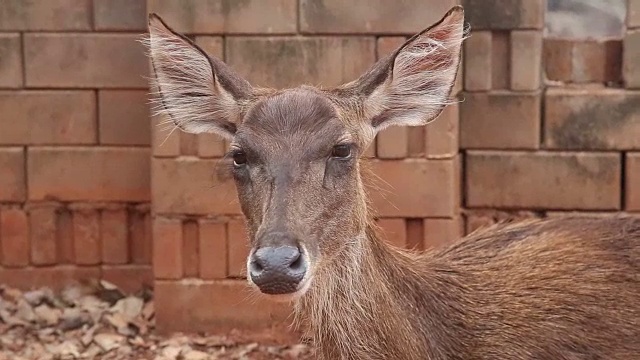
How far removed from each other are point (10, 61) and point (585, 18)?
11.2 ft

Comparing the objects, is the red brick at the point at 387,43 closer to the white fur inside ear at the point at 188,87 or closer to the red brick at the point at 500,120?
the red brick at the point at 500,120

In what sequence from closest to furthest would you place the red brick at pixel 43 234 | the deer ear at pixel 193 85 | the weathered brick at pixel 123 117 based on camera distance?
1. the deer ear at pixel 193 85
2. the weathered brick at pixel 123 117
3. the red brick at pixel 43 234

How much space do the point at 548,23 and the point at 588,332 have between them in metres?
2.59

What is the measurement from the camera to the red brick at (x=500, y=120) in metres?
6.17

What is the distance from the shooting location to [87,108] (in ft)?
21.7

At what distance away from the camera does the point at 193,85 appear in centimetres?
447

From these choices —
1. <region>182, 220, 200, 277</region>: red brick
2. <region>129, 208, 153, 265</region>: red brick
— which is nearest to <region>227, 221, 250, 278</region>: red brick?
<region>182, 220, 200, 277</region>: red brick

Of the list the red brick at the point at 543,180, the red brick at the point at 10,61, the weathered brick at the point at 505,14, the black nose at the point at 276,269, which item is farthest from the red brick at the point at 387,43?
the black nose at the point at 276,269

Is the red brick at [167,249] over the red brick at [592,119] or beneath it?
beneath

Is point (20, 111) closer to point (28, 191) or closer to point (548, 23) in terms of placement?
point (28, 191)

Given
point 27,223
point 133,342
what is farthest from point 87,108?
point 133,342

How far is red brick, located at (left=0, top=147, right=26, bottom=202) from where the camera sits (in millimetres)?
6680

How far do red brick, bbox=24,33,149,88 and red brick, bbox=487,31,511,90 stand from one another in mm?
2046

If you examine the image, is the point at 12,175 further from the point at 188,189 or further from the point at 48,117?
the point at 188,189
